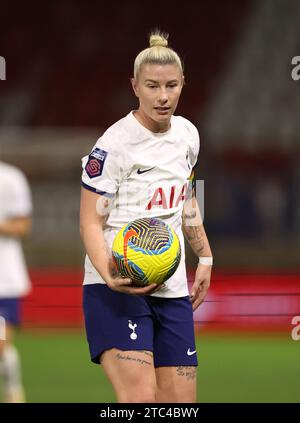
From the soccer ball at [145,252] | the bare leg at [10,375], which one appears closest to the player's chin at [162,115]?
the soccer ball at [145,252]

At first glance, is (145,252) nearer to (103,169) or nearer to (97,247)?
(97,247)

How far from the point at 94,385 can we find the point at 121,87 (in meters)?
9.79

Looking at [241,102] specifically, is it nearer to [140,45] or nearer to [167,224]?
[140,45]

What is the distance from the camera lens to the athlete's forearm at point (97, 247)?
13.5 feet

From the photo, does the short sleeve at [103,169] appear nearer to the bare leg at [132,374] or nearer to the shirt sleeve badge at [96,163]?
the shirt sleeve badge at [96,163]

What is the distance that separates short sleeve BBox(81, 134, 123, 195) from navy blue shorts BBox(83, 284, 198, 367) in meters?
0.45

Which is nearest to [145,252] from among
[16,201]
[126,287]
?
[126,287]

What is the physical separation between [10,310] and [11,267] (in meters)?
0.42

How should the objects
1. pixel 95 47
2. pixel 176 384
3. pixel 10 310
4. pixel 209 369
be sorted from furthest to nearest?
1. pixel 95 47
2. pixel 209 369
3. pixel 10 310
4. pixel 176 384

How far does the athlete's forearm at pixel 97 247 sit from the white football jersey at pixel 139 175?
0.51 ft

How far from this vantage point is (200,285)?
4.62 metres

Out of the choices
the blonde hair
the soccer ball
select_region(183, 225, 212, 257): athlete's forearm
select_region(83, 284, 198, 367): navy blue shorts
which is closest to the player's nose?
the blonde hair

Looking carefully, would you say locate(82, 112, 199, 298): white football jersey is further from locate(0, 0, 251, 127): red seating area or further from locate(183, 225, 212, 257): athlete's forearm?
locate(0, 0, 251, 127): red seating area

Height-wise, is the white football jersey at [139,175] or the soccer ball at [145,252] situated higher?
the white football jersey at [139,175]
